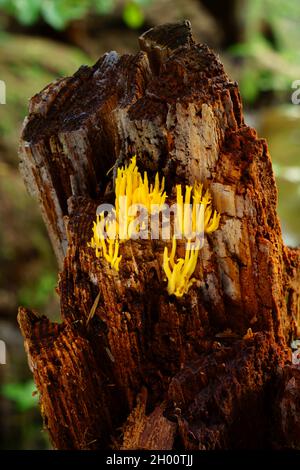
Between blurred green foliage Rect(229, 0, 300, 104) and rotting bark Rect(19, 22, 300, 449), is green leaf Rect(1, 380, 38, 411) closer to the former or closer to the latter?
rotting bark Rect(19, 22, 300, 449)

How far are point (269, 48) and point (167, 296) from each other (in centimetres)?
711

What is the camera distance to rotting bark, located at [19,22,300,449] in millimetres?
1349

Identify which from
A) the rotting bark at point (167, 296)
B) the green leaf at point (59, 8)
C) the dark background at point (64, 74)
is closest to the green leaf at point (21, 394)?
the dark background at point (64, 74)

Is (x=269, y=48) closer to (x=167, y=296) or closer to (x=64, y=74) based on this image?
(x=64, y=74)

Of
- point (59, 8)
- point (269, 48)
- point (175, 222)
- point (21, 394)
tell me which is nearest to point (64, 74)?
point (59, 8)

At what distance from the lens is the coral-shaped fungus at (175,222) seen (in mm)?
1352

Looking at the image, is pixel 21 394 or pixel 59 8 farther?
pixel 59 8

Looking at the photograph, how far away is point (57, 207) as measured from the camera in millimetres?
1605

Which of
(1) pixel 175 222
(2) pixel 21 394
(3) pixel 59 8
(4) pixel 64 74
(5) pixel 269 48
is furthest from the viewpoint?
(5) pixel 269 48

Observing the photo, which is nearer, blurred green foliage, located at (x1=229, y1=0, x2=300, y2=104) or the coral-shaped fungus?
the coral-shaped fungus

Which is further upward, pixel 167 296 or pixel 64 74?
pixel 64 74

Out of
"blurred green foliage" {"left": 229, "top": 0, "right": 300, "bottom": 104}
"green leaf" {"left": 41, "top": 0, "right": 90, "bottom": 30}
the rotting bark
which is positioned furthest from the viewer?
"blurred green foliage" {"left": 229, "top": 0, "right": 300, "bottom": 104}

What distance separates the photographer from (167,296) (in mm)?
1394

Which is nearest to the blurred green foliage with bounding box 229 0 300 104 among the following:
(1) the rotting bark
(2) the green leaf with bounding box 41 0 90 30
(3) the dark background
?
(3) the dark background
